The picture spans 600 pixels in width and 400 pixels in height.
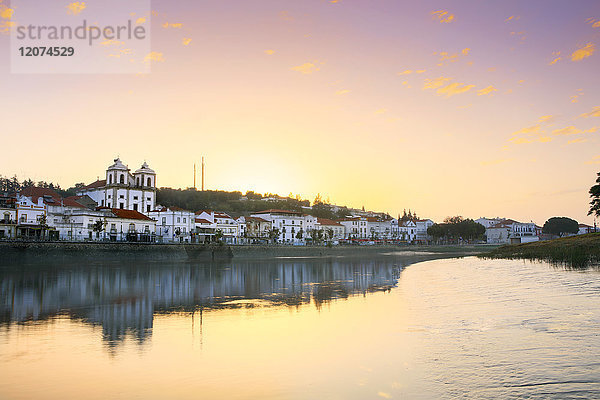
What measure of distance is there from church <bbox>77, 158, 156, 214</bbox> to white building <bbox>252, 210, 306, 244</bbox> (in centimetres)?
3119

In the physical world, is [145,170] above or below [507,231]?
above

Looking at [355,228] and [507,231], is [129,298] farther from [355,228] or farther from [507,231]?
[507,231]

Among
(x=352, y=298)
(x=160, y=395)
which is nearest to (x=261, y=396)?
(x=160, y=395)

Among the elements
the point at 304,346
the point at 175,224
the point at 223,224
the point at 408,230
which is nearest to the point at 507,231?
the point at 408,230

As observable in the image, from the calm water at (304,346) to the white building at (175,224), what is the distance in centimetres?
6101

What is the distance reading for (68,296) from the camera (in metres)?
22.6

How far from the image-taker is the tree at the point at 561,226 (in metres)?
171

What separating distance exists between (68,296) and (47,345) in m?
11.2

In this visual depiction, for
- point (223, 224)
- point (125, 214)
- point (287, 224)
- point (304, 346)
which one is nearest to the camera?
point (304, 346)

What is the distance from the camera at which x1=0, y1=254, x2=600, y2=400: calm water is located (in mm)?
8922

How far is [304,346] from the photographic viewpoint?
1246cm

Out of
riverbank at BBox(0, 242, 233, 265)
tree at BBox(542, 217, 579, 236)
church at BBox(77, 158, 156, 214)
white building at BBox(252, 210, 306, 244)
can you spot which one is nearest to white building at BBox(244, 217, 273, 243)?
white building at BBox(252, 210, 306, 244)

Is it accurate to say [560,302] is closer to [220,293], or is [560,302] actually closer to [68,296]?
[220,293]

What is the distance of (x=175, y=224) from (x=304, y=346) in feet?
248
